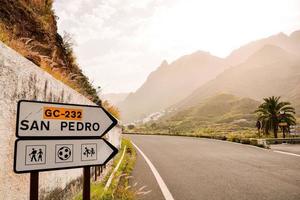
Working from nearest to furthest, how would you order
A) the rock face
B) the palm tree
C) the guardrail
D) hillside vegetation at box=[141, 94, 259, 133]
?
the rock face → the guardrail → the palm tree → hillside vegetation at box=[141, 94, 259, 133]

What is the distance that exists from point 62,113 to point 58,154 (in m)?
0.41

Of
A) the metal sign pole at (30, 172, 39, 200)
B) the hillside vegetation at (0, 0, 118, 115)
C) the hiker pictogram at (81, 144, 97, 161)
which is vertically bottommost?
the metal sign pole at (30, 172, 39, 200)

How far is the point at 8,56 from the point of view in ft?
11.3

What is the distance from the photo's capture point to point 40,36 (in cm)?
980

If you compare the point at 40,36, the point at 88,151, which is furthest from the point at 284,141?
the point at 88,151

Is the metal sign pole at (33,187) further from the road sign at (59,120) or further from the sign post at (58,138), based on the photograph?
the road sign at (59,120)

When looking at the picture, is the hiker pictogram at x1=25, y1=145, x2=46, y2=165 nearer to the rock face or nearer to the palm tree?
the rock face

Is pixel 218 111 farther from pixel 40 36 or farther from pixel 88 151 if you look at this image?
pixel 88 151

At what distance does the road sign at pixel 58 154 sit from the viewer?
101 inches

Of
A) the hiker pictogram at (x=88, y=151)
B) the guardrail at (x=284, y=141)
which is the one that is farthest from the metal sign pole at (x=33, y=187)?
the guardrail at (x=284, y=141)

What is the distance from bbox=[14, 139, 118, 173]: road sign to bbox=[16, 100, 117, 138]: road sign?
76mm

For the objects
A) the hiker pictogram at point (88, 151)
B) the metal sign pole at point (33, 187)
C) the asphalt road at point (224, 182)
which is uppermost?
the hiker pictogram at point (88, 151)

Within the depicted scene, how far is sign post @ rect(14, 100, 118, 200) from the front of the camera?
8.54 ft

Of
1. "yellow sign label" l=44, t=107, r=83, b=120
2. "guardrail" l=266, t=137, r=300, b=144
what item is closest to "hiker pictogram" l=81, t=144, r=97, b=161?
"yellow sign label" l=44, t=107, r=83, b=120
